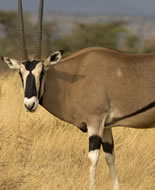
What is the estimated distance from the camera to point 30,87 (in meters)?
9.39

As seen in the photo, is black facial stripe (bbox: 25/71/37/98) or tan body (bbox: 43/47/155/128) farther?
tan body (bbox: 43/47/155/128)

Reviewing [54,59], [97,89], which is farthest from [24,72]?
[97,89]

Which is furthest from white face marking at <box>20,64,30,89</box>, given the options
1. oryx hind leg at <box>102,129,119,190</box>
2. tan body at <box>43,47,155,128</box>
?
oryx hind leg at <box>102,129,119,190</box>

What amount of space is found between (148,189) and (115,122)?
62.8 inches

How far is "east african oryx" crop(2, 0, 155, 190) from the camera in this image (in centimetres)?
971

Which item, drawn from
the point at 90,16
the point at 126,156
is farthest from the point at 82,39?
the point at 126,156

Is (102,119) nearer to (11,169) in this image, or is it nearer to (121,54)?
(121,54)

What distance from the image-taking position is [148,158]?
11.5m

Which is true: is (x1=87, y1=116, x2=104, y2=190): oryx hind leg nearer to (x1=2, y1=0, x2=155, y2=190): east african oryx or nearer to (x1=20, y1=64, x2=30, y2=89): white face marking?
(x1=2, y1=0, x2=155, y2=190): east african oryx

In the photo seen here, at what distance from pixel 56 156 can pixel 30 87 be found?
282cm

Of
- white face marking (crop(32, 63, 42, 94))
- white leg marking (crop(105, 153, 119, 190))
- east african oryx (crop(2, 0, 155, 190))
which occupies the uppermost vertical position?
white face marking (crop(32, 63, 42, 94))

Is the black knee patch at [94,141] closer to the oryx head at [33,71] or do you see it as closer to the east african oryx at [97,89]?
the east african oryx at [97,89]

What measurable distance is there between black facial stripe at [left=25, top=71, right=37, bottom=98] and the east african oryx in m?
0.05

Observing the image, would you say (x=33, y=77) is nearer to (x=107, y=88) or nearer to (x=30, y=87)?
(x=30, y=87)
